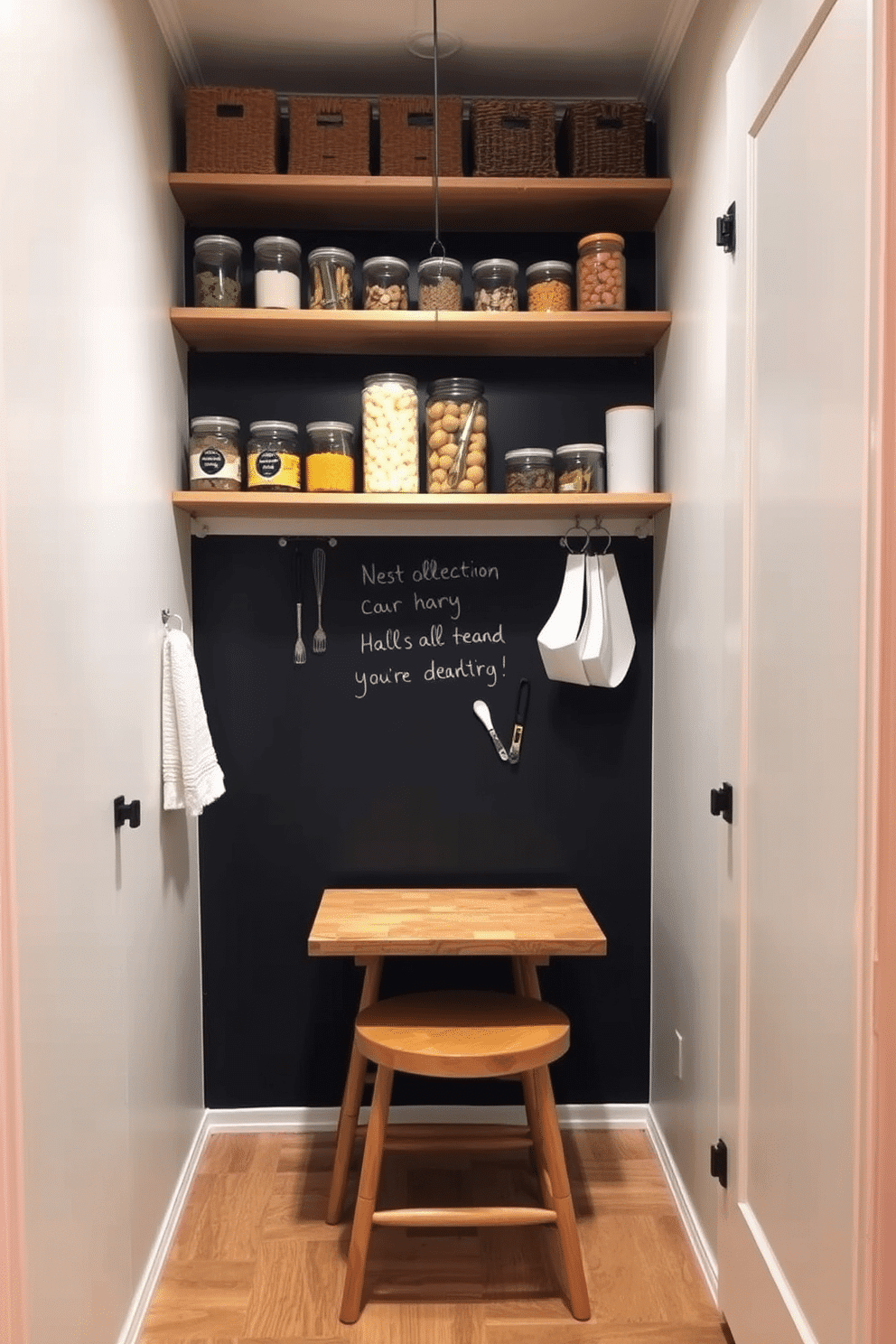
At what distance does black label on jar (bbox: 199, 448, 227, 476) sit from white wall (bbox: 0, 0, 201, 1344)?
73 millimetres

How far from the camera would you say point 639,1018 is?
8.82 feet

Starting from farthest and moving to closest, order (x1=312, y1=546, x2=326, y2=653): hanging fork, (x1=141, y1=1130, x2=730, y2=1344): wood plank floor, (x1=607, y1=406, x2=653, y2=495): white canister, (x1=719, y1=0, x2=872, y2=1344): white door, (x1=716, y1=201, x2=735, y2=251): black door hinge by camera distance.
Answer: (x1=312, y1=546, x2=326, y2=653): hanging fork → (x1=607, y1=406, x2=653, y2=495): white canister → (x1=141, y1=1130, x2=730, y2=1344): wood plank floor → (x1=716, y1=201, x2=735, y2=251): black door hinge → (x1=719, y1=0, x2=872, y2=1344): white door

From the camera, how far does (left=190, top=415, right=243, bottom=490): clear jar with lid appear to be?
2352 mm

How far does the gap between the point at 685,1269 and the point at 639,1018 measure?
0.67 meters

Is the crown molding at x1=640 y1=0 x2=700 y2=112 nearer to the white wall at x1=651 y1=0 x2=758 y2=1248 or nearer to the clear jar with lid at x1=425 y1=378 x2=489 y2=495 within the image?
the white wall at x1=651 y1=0 x2=758 y2=1248

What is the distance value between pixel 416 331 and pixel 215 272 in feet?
1.59

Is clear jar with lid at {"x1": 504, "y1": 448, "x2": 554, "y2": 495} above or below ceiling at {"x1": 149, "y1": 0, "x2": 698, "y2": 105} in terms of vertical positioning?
below

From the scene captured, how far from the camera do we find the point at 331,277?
238 centimetres

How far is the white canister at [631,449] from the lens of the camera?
7.88 ft

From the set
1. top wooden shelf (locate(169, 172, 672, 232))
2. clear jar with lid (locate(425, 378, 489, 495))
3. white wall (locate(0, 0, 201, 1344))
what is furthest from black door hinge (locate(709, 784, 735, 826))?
top wooden shelf (locate(169, 172, 672, 232))

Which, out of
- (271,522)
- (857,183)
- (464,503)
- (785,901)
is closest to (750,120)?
(857,183)

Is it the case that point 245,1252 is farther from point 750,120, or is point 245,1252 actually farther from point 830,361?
point 750,120

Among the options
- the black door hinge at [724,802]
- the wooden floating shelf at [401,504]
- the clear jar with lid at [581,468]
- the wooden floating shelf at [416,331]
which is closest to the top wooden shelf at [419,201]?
the wooden floating shelf at [416,331]

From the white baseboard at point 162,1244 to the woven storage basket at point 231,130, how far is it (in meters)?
2.26
